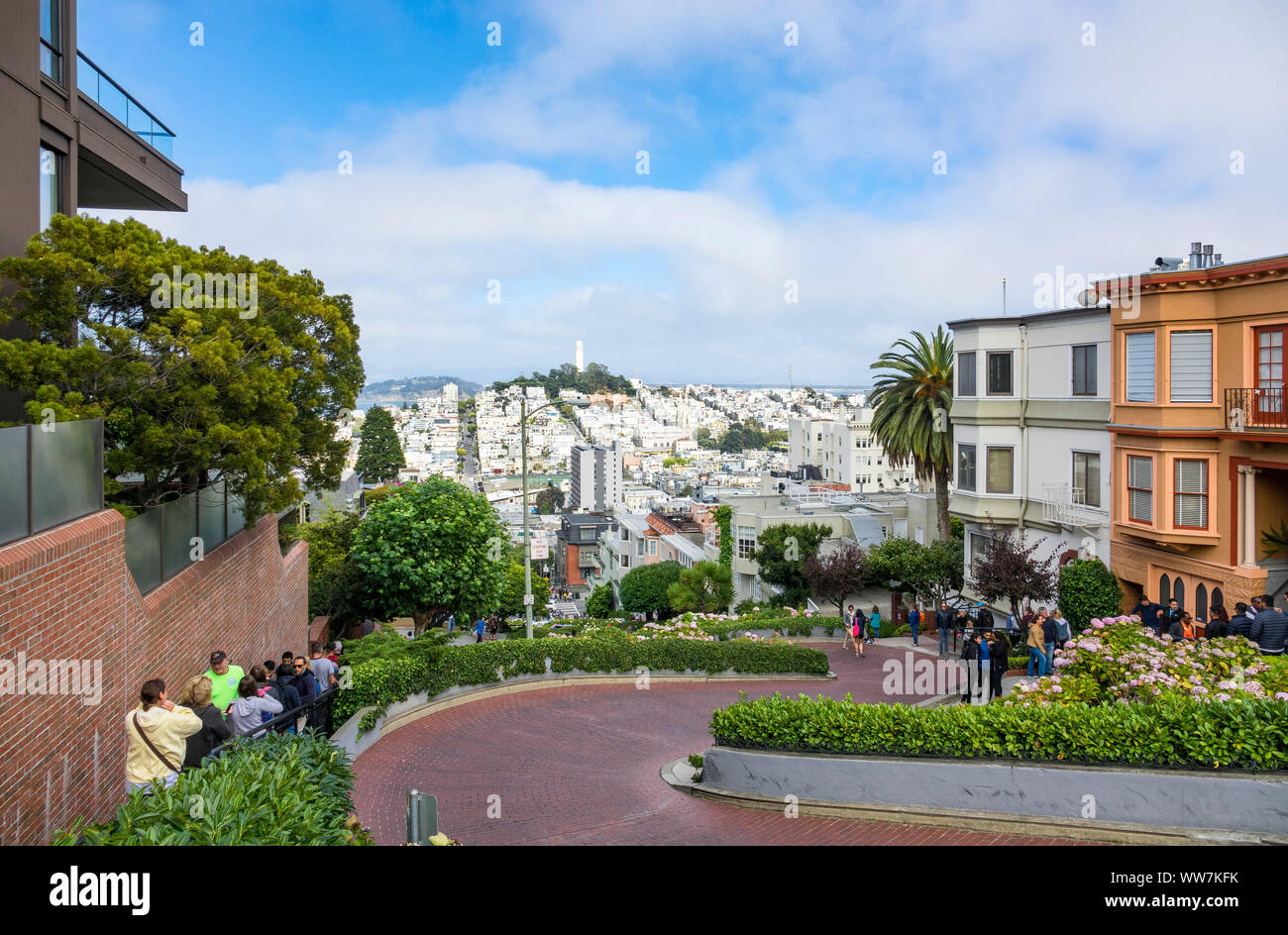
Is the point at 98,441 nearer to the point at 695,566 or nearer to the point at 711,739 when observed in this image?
the point at 711,739

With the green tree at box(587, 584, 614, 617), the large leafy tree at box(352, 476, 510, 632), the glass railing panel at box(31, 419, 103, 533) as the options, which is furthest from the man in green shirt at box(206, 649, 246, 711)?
the green tree at box(587, 584, 614, 617)

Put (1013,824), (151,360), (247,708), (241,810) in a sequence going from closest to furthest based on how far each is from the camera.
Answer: (241,810), (1013,824), (247,708), (151,360)

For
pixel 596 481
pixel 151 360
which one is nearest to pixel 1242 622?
pixel 151 360

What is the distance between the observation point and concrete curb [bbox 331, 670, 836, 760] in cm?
1514

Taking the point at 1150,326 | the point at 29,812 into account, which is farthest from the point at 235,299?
the point at 1150,326

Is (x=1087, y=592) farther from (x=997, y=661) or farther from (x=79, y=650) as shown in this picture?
(x=79, y=650)

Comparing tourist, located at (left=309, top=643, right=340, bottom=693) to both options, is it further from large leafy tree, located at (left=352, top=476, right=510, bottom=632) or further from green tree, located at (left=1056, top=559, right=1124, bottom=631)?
green tree, located at (left=1056, top=559, right=1124, bottom=631)

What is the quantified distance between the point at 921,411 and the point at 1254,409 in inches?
695

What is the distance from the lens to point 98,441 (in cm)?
1061

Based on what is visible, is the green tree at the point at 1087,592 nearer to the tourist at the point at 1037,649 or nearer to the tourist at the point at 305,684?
the tourist at the point at 1037,649

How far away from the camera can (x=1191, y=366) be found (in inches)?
870

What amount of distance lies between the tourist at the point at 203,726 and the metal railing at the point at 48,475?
7.16 feet

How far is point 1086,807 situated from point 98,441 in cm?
1195

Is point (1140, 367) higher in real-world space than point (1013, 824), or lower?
higher
